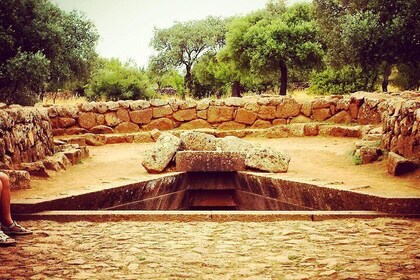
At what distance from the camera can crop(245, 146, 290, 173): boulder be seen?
24.8 feet

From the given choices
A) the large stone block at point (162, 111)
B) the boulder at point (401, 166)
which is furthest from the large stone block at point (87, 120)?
the boulder at point (401, 166)

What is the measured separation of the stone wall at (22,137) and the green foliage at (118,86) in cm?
1801

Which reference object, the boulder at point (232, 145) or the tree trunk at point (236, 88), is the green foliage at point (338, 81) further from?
the boulder at point (232, 145)

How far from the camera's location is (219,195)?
8266 mm

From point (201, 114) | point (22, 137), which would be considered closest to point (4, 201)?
point (22, 137)

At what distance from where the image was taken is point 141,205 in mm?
6852

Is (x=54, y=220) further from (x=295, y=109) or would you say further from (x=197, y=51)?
(x=197, y=51)

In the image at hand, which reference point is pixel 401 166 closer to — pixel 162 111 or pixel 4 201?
pixel 4 201

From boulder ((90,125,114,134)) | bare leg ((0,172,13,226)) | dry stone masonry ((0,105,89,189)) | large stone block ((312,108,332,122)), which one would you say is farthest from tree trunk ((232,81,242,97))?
bare leg ((0,172,13,226))

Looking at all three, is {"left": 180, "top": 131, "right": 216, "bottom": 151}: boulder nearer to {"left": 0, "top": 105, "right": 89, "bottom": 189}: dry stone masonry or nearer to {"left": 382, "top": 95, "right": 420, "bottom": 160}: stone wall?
{"left": 0, "top": 105, "right": 89, "bottom": 189}: dry stone masonry

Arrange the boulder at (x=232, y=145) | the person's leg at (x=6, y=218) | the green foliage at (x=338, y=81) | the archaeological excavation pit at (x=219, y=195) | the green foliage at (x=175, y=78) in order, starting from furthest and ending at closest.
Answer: the green foliage at (x=175, y=78) → the green foliage at (x=338, y=81) → the boulder at (x=232, y=145) → the archaeological excavation pit at (x=219, y=195) → the person's leg at (x=6, y=218)

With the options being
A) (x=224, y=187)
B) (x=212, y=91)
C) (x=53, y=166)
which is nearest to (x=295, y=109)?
(x=224, y=187)

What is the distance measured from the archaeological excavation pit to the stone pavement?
19.1 inches

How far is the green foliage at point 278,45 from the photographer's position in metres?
20.1
